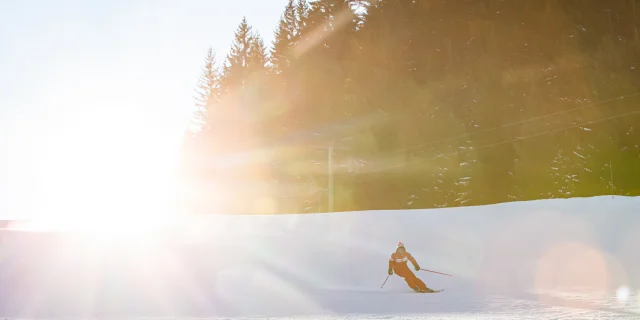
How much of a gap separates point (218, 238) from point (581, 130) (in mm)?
15905

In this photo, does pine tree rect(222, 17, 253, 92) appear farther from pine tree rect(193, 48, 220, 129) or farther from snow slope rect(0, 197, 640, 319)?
snow slope rect(0, 197, 640, 319)

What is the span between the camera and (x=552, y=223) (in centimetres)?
1895

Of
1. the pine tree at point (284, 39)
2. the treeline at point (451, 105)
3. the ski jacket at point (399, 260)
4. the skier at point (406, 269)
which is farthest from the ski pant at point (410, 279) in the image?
the pine tree at point (284, 39)

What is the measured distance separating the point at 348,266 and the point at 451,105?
46.0ft

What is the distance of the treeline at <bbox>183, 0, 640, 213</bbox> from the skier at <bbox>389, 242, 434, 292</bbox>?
1080cm

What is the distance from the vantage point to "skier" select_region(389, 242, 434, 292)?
14.8 meters

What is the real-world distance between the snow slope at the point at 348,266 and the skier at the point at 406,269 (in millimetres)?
281

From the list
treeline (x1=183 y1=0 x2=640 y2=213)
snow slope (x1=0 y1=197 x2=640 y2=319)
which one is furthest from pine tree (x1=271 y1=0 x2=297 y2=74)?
snow slope (x1=0 y1=197 x2=640 y2=319)

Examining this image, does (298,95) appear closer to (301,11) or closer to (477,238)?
(301,11)

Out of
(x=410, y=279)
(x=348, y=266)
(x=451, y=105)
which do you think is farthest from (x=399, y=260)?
(x=451, y=105)

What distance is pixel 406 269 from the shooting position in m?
14.9

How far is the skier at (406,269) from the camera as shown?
14836 mm

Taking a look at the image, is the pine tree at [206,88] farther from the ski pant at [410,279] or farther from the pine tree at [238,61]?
the ski pant at [410,279]

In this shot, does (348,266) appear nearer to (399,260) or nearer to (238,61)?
(399,260)
